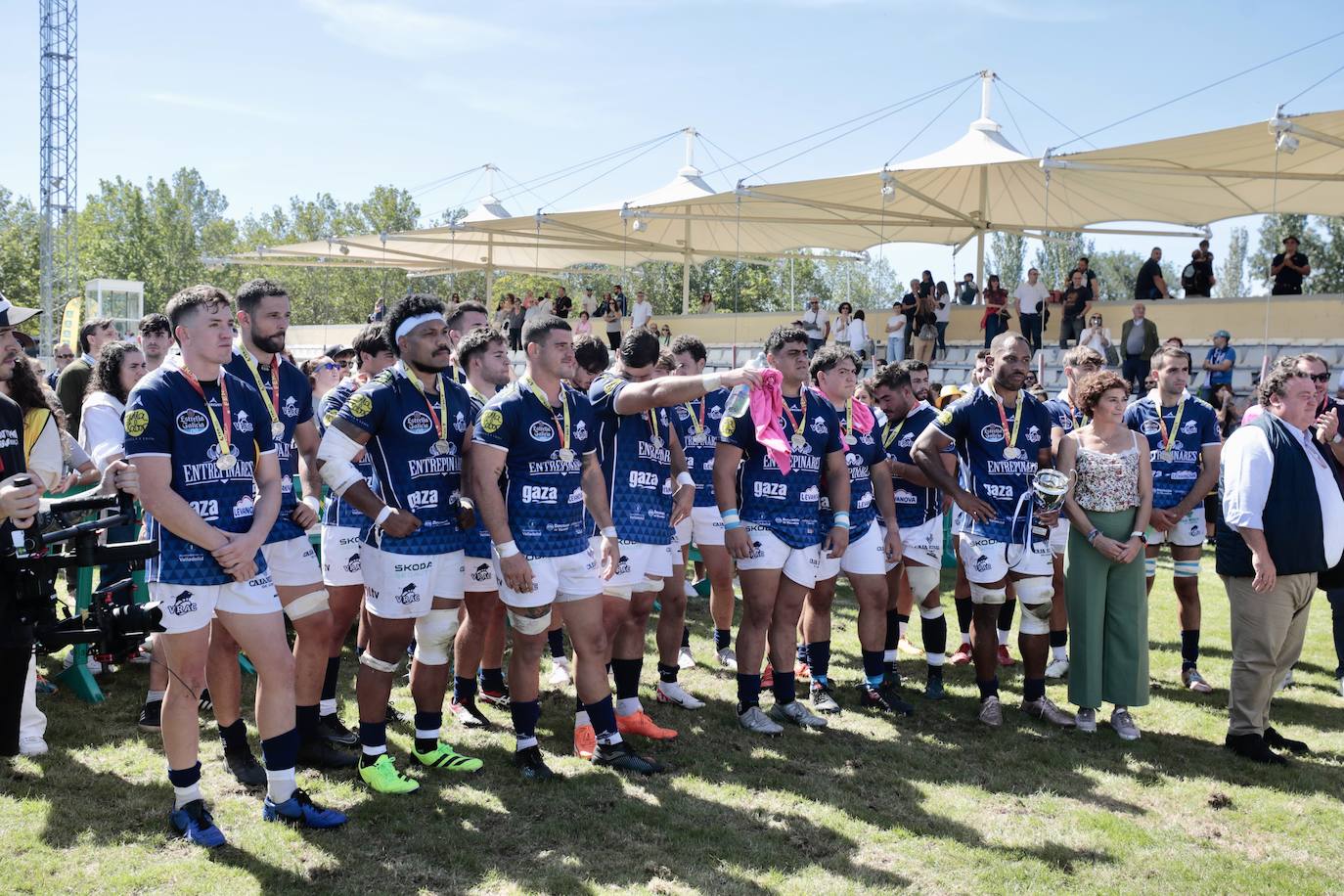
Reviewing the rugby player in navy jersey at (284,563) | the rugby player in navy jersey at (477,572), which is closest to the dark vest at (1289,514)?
the rugby player in navy jersey at (477,572)

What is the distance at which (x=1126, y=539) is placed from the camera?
615 centimetres

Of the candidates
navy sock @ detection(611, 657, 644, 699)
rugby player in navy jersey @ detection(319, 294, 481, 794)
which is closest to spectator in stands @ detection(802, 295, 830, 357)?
navy sock @ detection(611, 657, 644, 699)

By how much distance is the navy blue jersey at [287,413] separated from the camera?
4.93m

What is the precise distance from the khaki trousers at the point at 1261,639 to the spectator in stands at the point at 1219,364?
1002 centimetres

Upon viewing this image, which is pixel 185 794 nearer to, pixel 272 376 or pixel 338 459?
pixel 338 459

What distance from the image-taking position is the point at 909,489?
7.12 meters

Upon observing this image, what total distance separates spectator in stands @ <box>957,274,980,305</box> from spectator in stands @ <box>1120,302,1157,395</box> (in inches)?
226

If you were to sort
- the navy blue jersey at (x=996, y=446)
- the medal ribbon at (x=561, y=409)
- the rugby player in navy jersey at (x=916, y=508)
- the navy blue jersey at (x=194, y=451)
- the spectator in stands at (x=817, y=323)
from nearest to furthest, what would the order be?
the navy blue jersey at (x=194, y=451) < the medal ribbon at (x=561, y=409) < the navy blue jersey at (x=996, y=446) < the rugby player in navy jersey at (x=916, y=508) < the spectator in stands at (x=817, y=323)

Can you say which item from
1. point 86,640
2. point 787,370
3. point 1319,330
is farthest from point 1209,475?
point 1319,330

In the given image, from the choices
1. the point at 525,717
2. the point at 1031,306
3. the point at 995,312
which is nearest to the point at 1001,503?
the point at 525,717

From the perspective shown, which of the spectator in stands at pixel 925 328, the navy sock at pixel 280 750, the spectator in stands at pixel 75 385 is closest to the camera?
the navy sock at pixel 280 750

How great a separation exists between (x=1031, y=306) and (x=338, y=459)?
618 inches

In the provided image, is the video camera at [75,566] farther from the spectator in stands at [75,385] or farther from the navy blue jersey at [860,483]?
the spectator in stands at [75,385]

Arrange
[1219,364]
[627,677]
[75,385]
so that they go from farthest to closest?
[1219,364] < [75,385] < [627,677]
